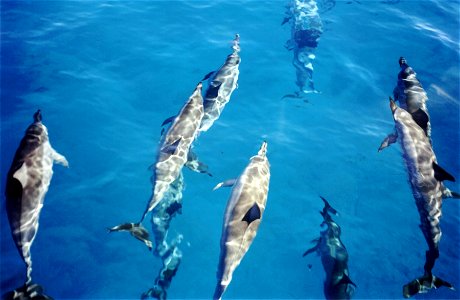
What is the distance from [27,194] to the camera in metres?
7.06

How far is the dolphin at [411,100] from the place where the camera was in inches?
372

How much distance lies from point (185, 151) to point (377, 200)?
22.8 ft

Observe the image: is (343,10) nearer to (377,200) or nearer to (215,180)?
(377,200)

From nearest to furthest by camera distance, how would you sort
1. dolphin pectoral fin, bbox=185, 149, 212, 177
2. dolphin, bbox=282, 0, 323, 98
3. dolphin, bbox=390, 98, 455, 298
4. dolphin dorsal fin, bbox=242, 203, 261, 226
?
1. dolphin dorsal fin, bbox=242, 203, 261, 226
2. dolphin, bbox=390, 98, 455, 298
3. dolphin pectoral fin, bbox=185, 149, 212, 177
4. dolphin, bbox=282, 0, 323, 98

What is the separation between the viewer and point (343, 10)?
19.2 m

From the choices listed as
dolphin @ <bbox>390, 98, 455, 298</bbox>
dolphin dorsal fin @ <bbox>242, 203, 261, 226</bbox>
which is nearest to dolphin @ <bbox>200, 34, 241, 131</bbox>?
dolphin dorsal fin @ <bbox>242, 203, 261, 226</bbox>

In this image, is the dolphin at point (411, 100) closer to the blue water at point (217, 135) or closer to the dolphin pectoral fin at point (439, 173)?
the dolphin pectoral fin at point (439, 173)

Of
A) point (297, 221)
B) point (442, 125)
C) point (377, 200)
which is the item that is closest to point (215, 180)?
point (297, 221)

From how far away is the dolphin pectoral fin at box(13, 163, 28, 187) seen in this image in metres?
Result: 6.93

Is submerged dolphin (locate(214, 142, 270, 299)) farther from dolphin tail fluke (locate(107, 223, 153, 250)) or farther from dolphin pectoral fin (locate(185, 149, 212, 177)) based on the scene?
dolphin tail fluke (locate(107, 223, 153, 250))

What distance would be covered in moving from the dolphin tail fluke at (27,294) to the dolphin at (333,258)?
6.80 meters

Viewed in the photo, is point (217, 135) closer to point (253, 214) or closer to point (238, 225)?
point (238, 225)

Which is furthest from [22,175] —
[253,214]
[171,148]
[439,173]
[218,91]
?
[439,173]

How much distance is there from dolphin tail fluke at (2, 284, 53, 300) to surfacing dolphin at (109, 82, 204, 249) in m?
2.14
